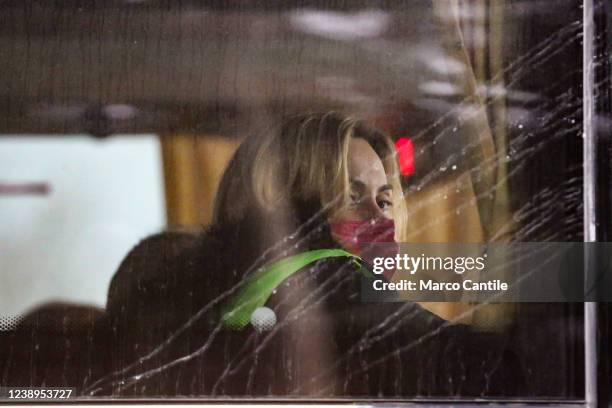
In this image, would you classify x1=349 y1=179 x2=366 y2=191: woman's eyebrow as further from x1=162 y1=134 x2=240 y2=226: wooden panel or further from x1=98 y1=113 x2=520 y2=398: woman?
x1=162 y1=134 x2=240 y2=226: wooden panel

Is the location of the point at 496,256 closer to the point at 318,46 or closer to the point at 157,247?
the point at 318,46

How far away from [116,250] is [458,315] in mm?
879

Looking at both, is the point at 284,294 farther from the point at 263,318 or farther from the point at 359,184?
the point at 359,184

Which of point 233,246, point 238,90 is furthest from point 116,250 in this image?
point 238,90

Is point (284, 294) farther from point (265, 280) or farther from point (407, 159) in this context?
point (407, 159)

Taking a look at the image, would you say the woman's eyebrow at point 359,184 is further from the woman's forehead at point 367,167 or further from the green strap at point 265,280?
the green strap at point 265,280

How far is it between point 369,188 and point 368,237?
123 millimetres

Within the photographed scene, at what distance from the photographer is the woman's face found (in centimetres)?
192

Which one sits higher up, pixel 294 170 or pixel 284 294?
pixel 294 170

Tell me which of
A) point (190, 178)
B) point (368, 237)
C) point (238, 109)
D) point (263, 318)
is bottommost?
point (263, 318)

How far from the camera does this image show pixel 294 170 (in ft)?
6.29

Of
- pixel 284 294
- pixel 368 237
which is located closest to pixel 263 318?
pixel 284 294

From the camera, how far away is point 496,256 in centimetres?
192

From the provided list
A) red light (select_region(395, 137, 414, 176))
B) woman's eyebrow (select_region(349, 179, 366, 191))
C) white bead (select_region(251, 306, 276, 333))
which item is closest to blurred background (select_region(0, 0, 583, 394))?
red light (select_region(395, 137, 414, 176))
